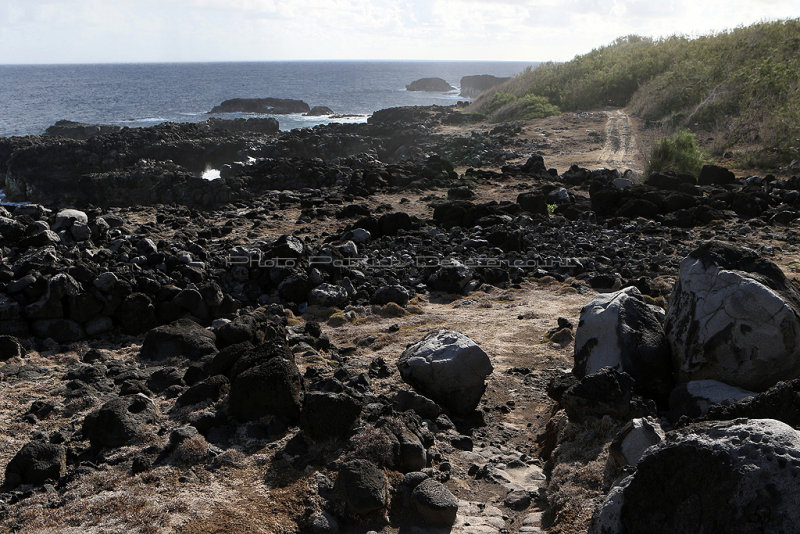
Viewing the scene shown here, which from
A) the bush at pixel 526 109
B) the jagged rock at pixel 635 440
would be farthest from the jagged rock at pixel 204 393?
the bush at pixel 526 109

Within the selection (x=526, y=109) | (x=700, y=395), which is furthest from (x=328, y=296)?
(x=526, y=109)

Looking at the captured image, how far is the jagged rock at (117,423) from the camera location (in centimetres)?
493

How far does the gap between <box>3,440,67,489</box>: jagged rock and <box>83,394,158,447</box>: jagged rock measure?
1.05ft

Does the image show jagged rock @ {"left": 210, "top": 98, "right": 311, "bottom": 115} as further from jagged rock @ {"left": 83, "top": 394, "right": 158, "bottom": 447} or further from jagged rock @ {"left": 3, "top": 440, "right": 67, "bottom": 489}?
jagged rock @ {"left": 3, "top": 440, "right": 67, "bottom": 489}

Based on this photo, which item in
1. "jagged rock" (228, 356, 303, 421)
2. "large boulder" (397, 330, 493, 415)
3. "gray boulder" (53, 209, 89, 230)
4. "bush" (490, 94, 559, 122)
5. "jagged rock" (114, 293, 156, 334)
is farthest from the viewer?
"bush" (490, 94, 559, 122)

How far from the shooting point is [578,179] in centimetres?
1773

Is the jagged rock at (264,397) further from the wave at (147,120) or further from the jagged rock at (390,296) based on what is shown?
the wave at (147,120)

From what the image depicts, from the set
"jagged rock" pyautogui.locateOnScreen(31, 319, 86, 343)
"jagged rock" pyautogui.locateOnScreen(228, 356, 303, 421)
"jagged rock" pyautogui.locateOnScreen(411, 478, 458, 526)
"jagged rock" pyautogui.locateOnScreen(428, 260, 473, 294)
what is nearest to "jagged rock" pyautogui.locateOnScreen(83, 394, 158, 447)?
"jagged rock" pyautogui.locateOnScreen(228, 356, 303, 421)

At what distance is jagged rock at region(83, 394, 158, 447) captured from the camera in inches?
194

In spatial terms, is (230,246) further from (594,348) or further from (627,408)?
(627,408)

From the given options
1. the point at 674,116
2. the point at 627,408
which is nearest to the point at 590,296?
the point at 627,408

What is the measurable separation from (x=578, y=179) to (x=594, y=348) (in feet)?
41.6

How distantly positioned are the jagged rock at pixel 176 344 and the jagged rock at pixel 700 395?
4.50 metres

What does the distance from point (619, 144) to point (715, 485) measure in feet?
75.8
